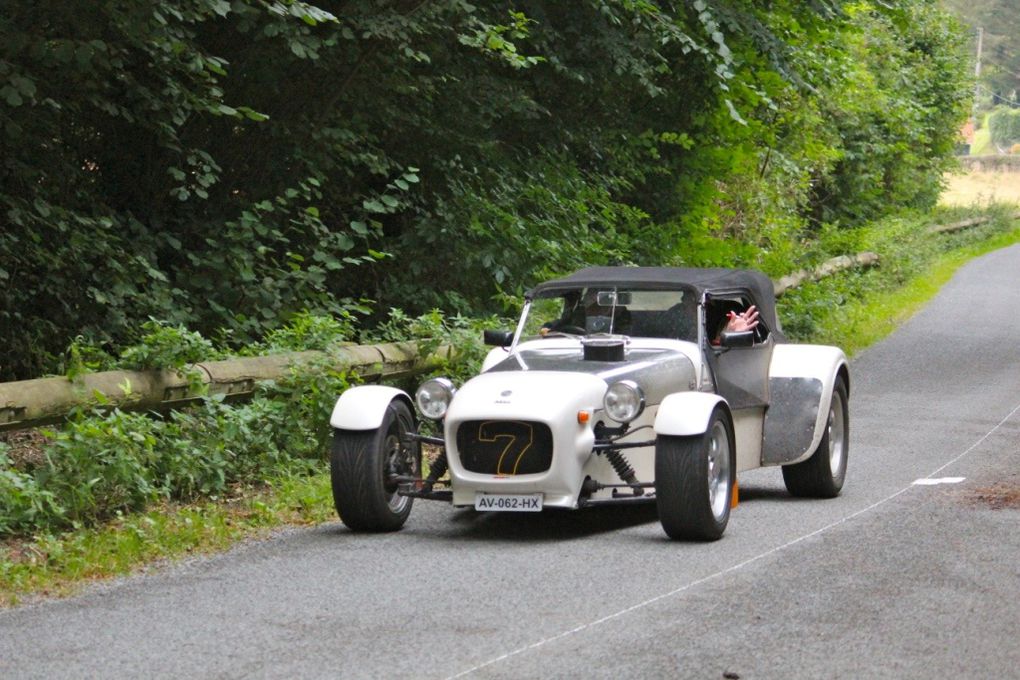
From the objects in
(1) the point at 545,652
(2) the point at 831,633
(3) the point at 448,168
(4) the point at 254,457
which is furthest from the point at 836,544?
(3) the point at 448,168

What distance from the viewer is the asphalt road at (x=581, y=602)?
595 cm

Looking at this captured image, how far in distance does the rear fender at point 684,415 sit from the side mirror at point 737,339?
1.04 metres

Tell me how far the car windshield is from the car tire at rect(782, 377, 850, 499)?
1.24 meters

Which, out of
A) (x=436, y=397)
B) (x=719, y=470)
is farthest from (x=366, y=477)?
(x=719, y=470)

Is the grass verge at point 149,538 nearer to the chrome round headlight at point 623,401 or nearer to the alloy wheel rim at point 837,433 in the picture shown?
the chrome round headlight at point 623,401

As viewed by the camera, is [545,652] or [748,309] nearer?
[545,652]

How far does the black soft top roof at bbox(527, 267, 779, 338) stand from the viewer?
9.97 metres

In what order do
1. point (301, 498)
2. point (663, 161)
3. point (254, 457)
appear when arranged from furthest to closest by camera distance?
1. point (663, 161)
2. point (254, 457)
3. point (301, 498)

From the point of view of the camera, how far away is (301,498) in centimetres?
970

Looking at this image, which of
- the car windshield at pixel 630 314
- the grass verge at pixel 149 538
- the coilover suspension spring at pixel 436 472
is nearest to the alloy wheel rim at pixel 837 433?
the car windshield at pixel 630 314

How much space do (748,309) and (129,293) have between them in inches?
203

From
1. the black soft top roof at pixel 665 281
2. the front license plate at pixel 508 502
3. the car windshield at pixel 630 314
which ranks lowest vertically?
the front license plate at pixel 508 502

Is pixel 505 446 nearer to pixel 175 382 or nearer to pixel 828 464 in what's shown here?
pixel 175 382

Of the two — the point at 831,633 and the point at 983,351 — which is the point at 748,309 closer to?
the point at 831,633
